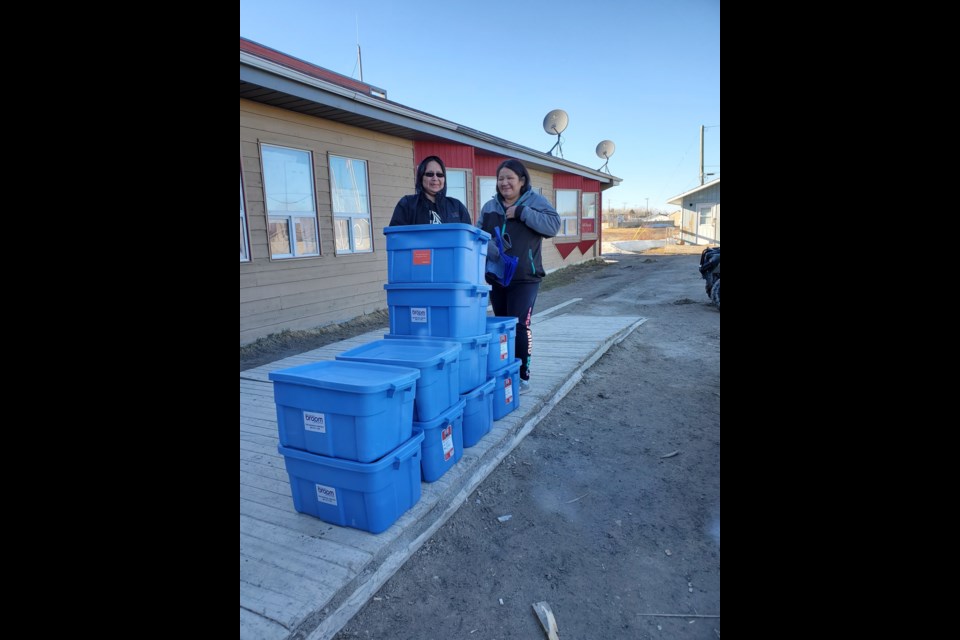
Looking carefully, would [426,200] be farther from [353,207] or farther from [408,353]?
[353,207]

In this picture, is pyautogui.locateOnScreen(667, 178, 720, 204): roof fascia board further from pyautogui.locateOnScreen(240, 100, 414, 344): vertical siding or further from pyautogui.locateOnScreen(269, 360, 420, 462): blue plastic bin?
pyautogui.locateOnScreen(269, 360, 420, 462): blue plastic bin

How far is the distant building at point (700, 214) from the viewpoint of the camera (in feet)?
103

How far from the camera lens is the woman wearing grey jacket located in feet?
12.8

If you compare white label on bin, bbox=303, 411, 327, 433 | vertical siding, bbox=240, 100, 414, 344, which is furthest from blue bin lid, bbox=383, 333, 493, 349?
vertical siding, bbox=240, 100, 414, 344

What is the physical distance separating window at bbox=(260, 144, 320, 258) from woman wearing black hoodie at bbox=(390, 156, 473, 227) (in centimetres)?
419

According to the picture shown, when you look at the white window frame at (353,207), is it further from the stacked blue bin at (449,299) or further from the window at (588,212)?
the window at (588,212)

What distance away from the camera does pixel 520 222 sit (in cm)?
395

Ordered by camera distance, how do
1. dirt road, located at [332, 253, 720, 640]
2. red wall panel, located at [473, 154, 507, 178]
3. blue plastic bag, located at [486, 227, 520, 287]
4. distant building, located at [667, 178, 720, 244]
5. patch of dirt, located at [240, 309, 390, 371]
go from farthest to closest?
1. distant building, located at [667, 178, 720, 244]
2. red wall panel, located at [473, 154, 507, 178]
3. patch of dirt, located at [240, 309, 390, 371]
4. blue plastic bag, located at [486, 227, 520, 287]
5. dirt road, located at [332, 253, 720, 640]

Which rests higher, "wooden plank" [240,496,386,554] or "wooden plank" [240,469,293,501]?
"wooden plank" [240,469,293,501]
